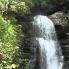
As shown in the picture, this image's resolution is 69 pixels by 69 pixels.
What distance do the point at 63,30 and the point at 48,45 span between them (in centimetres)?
159

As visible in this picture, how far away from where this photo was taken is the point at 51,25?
18766 mm

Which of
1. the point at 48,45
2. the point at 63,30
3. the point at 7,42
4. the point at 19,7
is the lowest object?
the point at 48,45

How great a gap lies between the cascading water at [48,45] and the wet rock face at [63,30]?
28 centimetres

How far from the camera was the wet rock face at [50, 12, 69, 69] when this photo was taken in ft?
57.8

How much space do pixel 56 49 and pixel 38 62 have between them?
76.1 inches

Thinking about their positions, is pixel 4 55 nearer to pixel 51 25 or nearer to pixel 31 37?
pixel 31 37

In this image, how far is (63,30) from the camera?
18500 millimetres

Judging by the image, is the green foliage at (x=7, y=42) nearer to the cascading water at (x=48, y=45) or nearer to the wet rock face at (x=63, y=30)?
the cascading water at (x=48, y=45)

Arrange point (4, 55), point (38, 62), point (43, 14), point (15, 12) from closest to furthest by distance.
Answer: point (4, 55) → point (38, 62) → point (15, 12) → point (43, 14)

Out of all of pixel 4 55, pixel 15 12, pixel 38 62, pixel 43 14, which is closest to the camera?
pixel 4 55

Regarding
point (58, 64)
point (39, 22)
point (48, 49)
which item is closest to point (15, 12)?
point (39, 22)

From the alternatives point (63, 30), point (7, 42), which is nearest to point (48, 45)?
point (63, 30)

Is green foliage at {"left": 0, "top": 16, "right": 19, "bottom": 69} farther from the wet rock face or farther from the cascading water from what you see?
the wet rock face

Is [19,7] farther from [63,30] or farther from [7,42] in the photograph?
[7,42]
